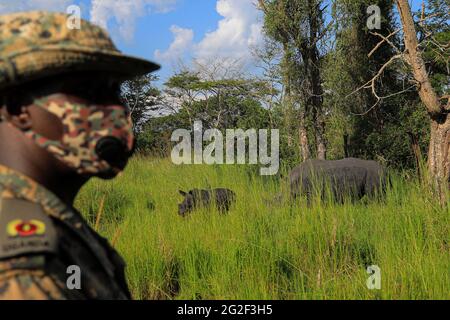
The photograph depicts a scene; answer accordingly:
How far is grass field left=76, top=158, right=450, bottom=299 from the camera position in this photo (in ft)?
9.30

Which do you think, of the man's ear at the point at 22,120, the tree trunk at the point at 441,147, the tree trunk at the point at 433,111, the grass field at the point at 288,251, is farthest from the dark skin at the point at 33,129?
the tree trunk at the point at 441,147

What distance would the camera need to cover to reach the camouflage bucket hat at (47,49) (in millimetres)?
1063

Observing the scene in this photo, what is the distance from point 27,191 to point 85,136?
175 mm

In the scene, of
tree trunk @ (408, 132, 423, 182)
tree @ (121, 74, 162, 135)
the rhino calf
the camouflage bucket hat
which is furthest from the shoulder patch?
tree @ (121, 74, 162, 135)

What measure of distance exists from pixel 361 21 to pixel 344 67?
131cm

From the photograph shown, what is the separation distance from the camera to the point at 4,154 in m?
Result: 1.11

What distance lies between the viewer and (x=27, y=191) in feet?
3.52

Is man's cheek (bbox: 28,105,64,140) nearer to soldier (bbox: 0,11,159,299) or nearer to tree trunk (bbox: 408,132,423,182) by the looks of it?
soldier (bbox: 0,11,159,299)

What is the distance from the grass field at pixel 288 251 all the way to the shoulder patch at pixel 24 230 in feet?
5.36

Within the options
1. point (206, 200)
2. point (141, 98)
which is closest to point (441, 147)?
point (206, 200)

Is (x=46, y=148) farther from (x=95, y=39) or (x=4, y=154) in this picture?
(x=95, y=39)

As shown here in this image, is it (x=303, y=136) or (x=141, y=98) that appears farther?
(x=141, y=98)

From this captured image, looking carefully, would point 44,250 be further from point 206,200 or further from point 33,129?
point 206,200
